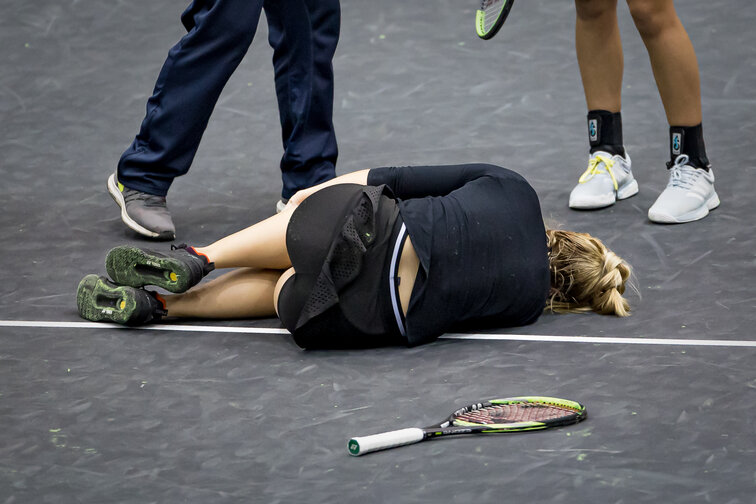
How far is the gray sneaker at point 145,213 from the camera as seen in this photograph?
3061mm

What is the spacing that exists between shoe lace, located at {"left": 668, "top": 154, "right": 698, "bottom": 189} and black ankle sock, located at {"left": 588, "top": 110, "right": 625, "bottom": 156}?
185 millimetres

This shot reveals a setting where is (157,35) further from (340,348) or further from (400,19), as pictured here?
(340,348)

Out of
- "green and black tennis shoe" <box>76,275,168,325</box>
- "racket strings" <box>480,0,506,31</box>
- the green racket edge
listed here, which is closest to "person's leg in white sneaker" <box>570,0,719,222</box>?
"racket strings" <box>480,0,506,31</box>

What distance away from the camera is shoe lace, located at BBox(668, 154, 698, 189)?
10.3ft

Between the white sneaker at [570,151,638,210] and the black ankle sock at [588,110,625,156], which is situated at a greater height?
the black ankle sock at [588,110,625,156]

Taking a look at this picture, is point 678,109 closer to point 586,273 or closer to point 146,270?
point 586,273

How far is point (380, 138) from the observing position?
378 centimetres

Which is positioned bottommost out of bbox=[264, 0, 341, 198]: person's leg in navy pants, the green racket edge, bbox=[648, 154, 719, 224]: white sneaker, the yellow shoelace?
the green racket edge

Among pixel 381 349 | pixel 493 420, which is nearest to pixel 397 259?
pixel 381 349

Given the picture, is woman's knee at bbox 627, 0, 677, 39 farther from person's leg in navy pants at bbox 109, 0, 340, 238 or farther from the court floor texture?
person's leg in navy pants at bbox 109, 0, 340, 238

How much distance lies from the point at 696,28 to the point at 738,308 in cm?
218

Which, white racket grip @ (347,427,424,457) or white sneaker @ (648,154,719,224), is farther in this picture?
white sneaker @ (648,154,719,224)

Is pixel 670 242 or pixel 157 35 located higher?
pixel 157 35

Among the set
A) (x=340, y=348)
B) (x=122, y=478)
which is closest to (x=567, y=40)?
(x=340, y=348)
